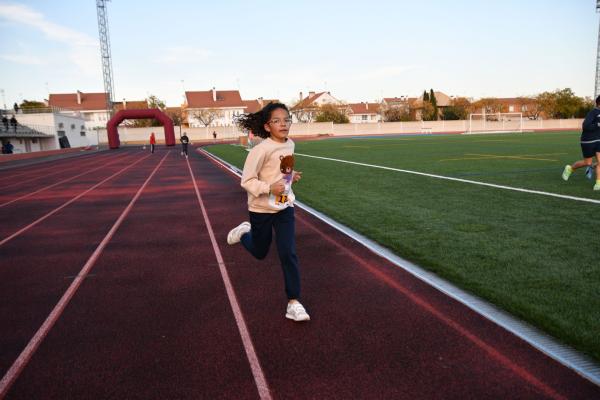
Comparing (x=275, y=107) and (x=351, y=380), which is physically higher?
(x=275, y=107)

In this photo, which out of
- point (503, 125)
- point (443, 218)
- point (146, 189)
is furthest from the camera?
point (503, 125)

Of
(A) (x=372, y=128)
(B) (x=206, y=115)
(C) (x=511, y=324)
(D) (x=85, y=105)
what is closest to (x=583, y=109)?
(A) (x=372, y=128)

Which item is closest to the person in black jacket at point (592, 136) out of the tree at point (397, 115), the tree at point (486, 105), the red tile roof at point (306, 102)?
the tree at point (397, 115)

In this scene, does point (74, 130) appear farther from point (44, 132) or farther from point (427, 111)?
point (427, 111)

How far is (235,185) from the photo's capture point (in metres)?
13.0

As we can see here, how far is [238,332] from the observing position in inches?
140

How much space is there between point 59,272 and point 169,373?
9.89 feet

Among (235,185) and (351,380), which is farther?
(235,185)

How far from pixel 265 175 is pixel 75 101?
379 ft

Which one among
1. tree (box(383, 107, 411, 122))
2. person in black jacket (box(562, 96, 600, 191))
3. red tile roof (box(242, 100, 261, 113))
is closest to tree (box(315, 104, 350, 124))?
tree (box(383, 107, 411, 122))

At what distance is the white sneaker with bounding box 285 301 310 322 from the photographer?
3658mm

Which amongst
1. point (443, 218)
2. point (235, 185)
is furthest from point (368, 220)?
point (235, 185)

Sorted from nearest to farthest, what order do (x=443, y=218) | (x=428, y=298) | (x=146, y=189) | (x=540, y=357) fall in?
(x=540, y=357) < (x=428, y=298) < (x=443, y=218) < (x=146, y=189)

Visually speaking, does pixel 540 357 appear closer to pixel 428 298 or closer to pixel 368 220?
pixel 428 298
